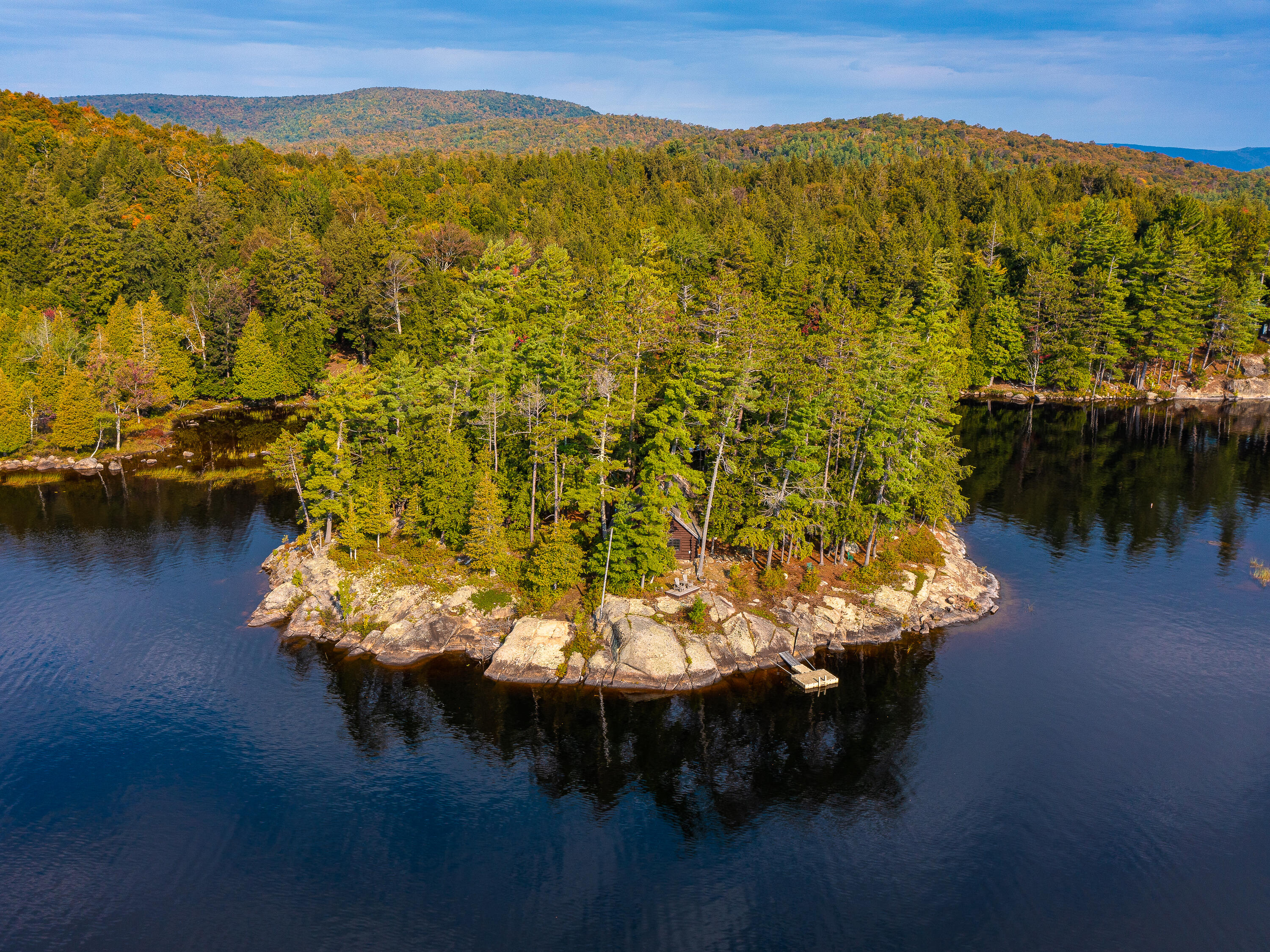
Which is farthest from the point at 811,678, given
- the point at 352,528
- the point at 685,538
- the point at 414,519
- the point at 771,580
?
the point at 352,528

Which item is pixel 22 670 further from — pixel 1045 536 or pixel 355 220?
pixel 355 220

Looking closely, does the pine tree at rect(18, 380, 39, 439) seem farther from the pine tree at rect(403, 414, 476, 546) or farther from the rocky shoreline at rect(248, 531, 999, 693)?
the pine tree at rect(403, 414, 476, 546)

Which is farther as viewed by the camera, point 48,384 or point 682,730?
point 48,384

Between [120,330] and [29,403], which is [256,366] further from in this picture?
[29,403]

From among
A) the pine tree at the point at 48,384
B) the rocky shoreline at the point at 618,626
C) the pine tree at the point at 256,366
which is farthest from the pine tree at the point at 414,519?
the pine tree at the point at 256,366

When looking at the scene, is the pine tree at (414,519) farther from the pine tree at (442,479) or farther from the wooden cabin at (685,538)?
the wooden cabin at (685,538)

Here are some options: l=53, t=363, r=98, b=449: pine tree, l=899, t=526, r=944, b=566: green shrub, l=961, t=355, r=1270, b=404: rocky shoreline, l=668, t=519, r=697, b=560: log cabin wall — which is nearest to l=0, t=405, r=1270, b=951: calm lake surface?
l=899, t=526, r=944, b=566: green shrub

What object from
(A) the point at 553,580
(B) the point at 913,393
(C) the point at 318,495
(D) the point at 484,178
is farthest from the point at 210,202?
(B) the point at 913,393
